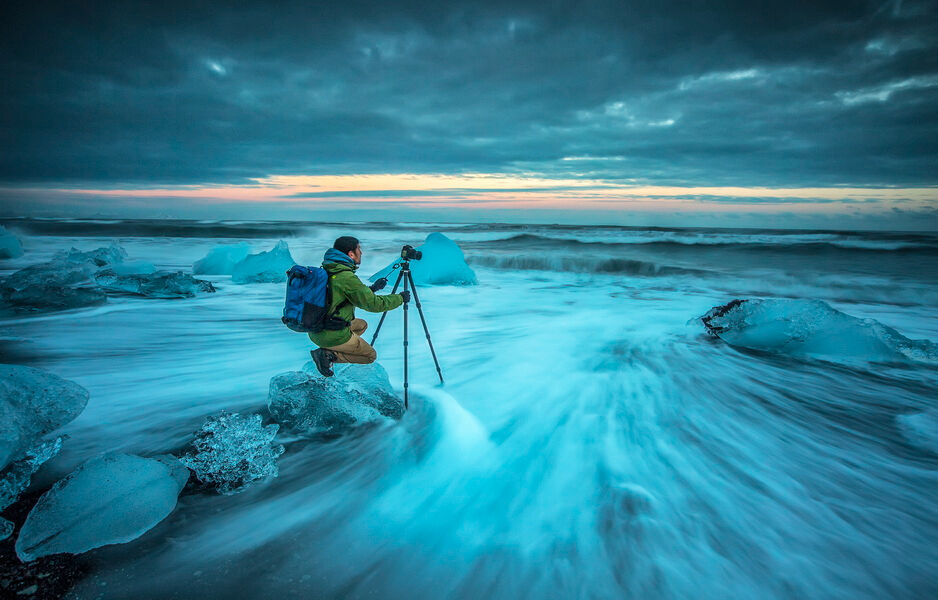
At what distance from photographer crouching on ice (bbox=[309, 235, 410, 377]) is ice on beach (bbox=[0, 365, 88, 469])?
1759 mm

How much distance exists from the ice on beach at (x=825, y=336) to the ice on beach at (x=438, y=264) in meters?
7.53

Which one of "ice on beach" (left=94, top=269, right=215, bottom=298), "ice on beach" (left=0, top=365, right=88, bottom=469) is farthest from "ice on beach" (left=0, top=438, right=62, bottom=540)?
"ice on beach" (left=94, top=269, right=215, bottom=298)

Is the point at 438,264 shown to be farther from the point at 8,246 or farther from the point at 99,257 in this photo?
the point at 8,246

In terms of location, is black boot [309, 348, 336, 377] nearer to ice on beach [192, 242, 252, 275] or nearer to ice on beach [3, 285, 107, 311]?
ice on beach [3, 285, 107, 311]

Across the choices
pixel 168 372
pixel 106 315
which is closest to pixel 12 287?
pixel 106 315

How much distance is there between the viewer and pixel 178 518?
2.47 metres

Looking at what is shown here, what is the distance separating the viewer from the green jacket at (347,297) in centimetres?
347

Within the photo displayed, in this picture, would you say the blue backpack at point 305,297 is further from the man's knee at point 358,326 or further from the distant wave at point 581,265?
the distant wave at point 581,265

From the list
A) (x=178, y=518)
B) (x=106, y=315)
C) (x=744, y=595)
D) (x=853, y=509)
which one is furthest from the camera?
(x=106, y=315)

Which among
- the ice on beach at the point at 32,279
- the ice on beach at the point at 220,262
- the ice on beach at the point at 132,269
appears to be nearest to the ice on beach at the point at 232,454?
the ice on beach at the point at 32,279

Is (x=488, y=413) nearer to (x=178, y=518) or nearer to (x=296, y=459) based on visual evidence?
(x=296, y=459)

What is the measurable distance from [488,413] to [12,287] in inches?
368

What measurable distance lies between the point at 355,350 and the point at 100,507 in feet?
6.72

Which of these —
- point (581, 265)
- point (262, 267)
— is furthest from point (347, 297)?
point (581, 265)
